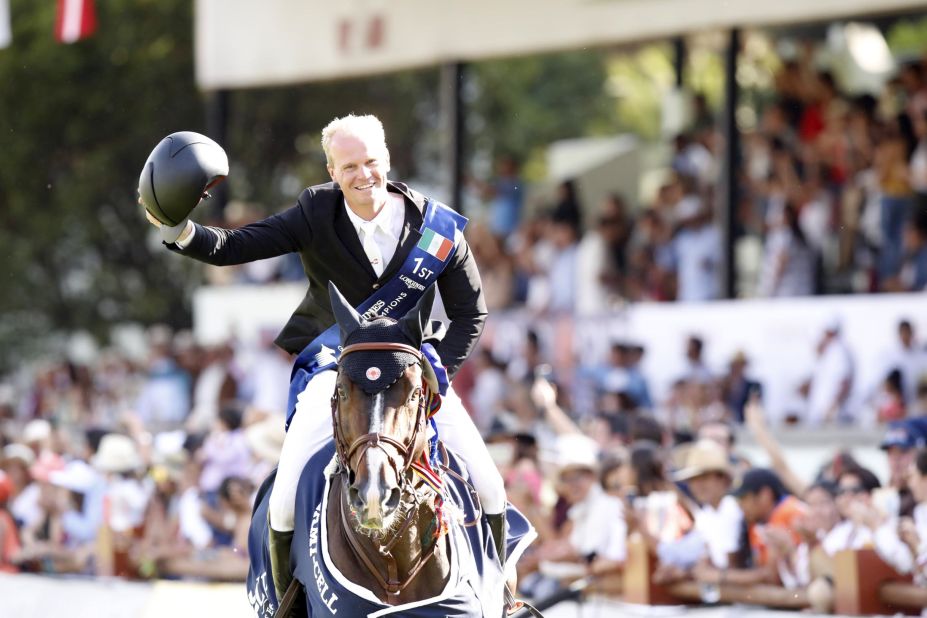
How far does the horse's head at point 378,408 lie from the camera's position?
18.3 feet

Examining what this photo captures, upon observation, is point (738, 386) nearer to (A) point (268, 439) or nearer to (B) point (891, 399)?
(B) point (891, 399)

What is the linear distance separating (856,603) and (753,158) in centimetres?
803

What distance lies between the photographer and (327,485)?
6.41 meters

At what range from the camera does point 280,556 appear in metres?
6.65

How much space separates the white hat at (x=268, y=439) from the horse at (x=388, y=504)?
587cm

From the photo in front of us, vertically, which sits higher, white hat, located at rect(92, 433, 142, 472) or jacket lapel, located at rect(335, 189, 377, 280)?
jacket lapel, located at rect(335, 189, 377, 280)

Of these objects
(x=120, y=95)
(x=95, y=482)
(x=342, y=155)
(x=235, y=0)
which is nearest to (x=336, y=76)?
(x=235, y=0)

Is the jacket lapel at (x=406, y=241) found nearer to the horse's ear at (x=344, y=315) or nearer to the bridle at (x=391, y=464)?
the horse's ear at (x=344, y=315)

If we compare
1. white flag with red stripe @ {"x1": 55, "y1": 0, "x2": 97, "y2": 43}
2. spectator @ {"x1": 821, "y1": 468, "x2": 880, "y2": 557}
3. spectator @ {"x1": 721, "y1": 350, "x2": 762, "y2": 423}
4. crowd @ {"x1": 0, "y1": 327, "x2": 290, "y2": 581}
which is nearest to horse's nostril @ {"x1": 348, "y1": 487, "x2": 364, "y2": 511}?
spectator @ {"x1": 821, "y1": 468, "x2": 880, "y2": 557}

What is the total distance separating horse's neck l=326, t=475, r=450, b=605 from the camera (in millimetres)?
6078

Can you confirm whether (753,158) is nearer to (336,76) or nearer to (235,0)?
(336,76)

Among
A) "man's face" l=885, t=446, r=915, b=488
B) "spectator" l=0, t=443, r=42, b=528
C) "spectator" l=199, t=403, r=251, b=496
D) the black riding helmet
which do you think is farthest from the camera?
"spectator" l=0, t=443, r=42, b=528

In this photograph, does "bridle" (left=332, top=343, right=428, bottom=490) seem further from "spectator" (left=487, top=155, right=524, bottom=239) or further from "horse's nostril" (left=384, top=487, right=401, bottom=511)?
"spectator" (left=487, top=155, right=524, bottom=239)

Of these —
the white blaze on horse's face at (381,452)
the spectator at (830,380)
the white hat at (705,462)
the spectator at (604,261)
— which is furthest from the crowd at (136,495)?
the white blaze on horse's face at (381,452)
